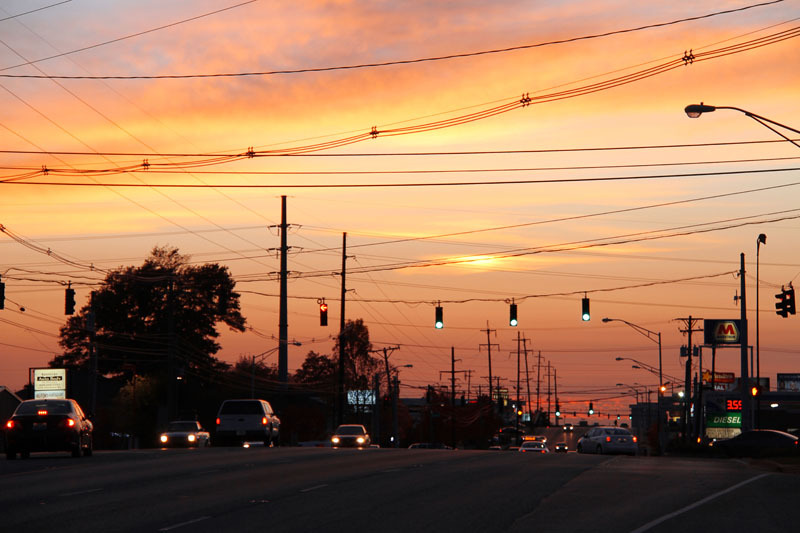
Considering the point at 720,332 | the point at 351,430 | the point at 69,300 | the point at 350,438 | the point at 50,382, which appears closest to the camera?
the point at 69,300

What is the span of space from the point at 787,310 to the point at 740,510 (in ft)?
98.8

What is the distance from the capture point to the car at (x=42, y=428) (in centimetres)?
2992

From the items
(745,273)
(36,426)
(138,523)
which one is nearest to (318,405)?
(745,273)

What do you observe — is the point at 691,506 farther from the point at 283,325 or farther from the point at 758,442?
the point at 283,325

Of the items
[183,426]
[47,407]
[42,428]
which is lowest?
[183,426]

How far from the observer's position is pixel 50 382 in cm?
7738

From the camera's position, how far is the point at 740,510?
18.1 meters

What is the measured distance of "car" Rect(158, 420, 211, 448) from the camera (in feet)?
165

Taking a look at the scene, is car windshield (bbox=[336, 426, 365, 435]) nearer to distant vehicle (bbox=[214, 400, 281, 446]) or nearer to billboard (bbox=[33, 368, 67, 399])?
distant vehicle (bbox=[214, 400, 281, 446])

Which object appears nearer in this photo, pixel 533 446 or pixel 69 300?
pixel 69 300

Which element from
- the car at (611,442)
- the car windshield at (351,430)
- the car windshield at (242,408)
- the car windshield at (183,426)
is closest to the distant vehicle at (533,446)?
the car windshield at (351,430)

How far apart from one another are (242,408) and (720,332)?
61.5m

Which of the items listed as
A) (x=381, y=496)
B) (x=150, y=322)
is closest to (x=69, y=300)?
(x=381, y=496)

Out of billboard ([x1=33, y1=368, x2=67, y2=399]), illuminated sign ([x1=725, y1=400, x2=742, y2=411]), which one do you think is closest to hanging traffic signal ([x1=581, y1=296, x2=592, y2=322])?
billboard ([x1=33, y1=368, x2=67, y2=399])
